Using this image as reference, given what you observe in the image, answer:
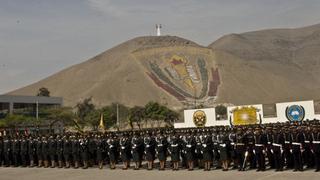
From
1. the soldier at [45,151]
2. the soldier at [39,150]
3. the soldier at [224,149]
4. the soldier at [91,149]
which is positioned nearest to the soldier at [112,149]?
the soldier at [91,149]

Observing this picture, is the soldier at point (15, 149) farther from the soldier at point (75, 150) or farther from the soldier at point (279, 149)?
the soldier at point (279, 149)

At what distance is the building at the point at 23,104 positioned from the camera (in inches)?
3004

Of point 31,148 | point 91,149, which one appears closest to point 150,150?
point 91,149

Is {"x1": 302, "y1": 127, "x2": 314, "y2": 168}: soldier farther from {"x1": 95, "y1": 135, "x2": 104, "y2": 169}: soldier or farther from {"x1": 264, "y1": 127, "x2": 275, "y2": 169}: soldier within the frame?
{"x1": 95, "y1": 135, "x2": 104, "y2": 169}: soldier

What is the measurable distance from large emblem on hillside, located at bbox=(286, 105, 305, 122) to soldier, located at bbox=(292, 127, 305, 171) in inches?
662

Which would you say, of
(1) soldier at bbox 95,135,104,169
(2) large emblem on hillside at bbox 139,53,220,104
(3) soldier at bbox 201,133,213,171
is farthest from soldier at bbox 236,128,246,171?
(2) large emblem on hillside at bbox 139,53,220,104

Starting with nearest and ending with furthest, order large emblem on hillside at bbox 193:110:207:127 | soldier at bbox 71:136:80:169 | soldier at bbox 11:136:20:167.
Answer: soldier at bbox 71:136:80:169, soldier at bbox 11:136:20:167, large emblem on hillside at bbox 193:110:207:127

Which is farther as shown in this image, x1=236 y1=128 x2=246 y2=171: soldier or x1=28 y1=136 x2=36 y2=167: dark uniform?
x1=28 y1=136 x2=36 y2=167: dark uniform

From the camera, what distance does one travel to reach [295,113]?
33.7 m

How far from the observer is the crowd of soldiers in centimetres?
1731

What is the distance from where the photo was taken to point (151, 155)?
2017 cm

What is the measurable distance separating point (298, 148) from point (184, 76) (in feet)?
439

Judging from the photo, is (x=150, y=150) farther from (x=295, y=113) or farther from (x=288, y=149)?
(x=295, y=113)

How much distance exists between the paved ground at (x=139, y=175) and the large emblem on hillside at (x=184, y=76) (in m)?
114
